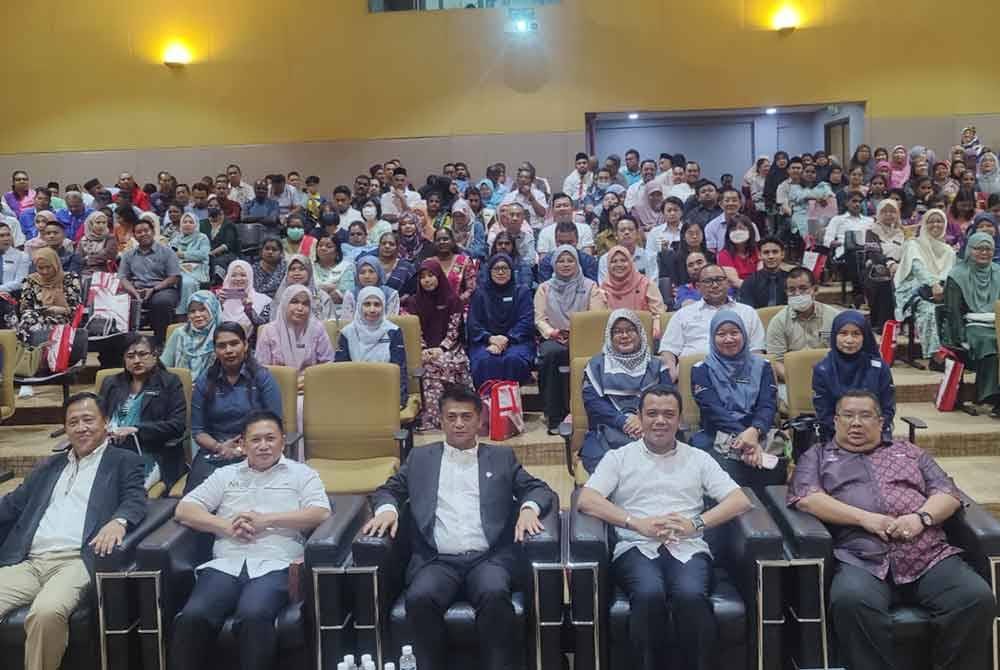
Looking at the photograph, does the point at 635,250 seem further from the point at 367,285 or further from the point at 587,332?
the point at 367,285

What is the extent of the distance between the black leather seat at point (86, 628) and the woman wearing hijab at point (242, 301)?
274cm

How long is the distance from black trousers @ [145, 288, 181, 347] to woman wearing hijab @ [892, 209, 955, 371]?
5.14m

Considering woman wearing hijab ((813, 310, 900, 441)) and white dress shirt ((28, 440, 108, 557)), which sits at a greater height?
woman wearing hijab ((813, 310, 900, 441))

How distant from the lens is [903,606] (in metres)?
2.97

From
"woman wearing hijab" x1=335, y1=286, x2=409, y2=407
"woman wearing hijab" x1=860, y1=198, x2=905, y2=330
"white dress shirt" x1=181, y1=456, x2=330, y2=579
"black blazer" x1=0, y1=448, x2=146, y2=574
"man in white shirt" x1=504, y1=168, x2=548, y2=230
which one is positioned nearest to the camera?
"white dress shirt" x1=181, y1=456, x2=330, y2=579

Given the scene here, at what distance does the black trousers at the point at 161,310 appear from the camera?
654 centimetres

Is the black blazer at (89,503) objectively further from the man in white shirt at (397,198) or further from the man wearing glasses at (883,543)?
the man in white shirt at (397,198)

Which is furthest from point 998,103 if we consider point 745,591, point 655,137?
point 745,591

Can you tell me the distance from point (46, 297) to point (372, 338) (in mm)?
2491

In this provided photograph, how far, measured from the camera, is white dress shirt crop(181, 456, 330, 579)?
3.21 meters

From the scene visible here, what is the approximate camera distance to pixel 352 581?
3041mm

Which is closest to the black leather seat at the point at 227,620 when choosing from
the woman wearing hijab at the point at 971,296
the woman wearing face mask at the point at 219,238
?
the woman wearing hijab at the point at 971,296

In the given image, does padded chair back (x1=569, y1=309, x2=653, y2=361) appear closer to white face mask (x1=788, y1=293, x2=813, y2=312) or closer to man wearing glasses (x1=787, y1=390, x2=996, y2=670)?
white face mask (x1=788, y1=293, x2=813, y2=312)

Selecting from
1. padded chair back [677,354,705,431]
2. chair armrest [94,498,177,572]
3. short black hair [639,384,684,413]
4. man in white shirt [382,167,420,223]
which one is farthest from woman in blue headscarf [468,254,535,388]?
man in white shirt [382,167,420,223]
